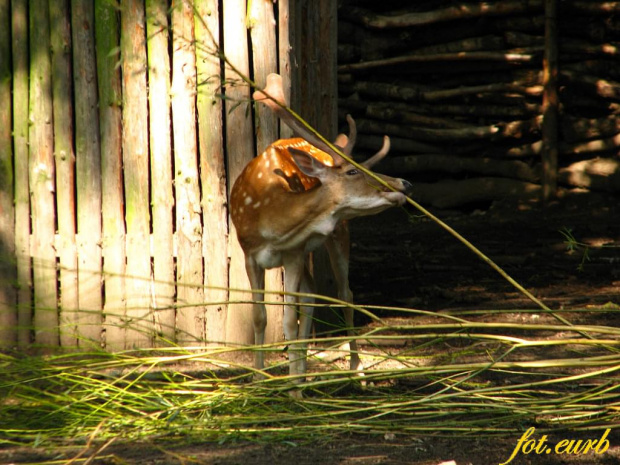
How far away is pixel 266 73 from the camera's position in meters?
5.48

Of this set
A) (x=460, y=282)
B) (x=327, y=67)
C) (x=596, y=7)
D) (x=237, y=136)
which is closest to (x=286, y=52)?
(x=237, y=136)

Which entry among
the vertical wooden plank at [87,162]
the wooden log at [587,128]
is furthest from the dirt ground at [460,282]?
the vertical wooden plank at [87,162]

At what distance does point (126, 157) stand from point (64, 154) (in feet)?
1.28

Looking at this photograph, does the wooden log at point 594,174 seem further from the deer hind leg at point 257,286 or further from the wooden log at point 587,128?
the deer hind leg at point 257,286

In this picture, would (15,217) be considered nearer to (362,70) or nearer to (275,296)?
(275,296)

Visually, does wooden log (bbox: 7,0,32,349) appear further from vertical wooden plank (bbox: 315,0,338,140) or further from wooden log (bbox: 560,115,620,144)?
wooden log (bbox: 560,115,620,144)

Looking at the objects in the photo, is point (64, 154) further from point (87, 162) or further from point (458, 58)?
point (458, 58)

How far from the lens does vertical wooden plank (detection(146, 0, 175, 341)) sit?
215 inches

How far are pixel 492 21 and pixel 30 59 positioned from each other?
20.1 feet

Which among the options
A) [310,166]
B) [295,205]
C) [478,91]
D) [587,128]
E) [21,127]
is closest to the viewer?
[310,166]

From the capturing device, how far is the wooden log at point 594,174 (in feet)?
31.3

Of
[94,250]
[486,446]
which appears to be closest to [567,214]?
[94,250]

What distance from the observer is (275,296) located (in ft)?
18.2

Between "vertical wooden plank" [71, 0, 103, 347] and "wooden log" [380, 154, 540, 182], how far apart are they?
17.7 ft
